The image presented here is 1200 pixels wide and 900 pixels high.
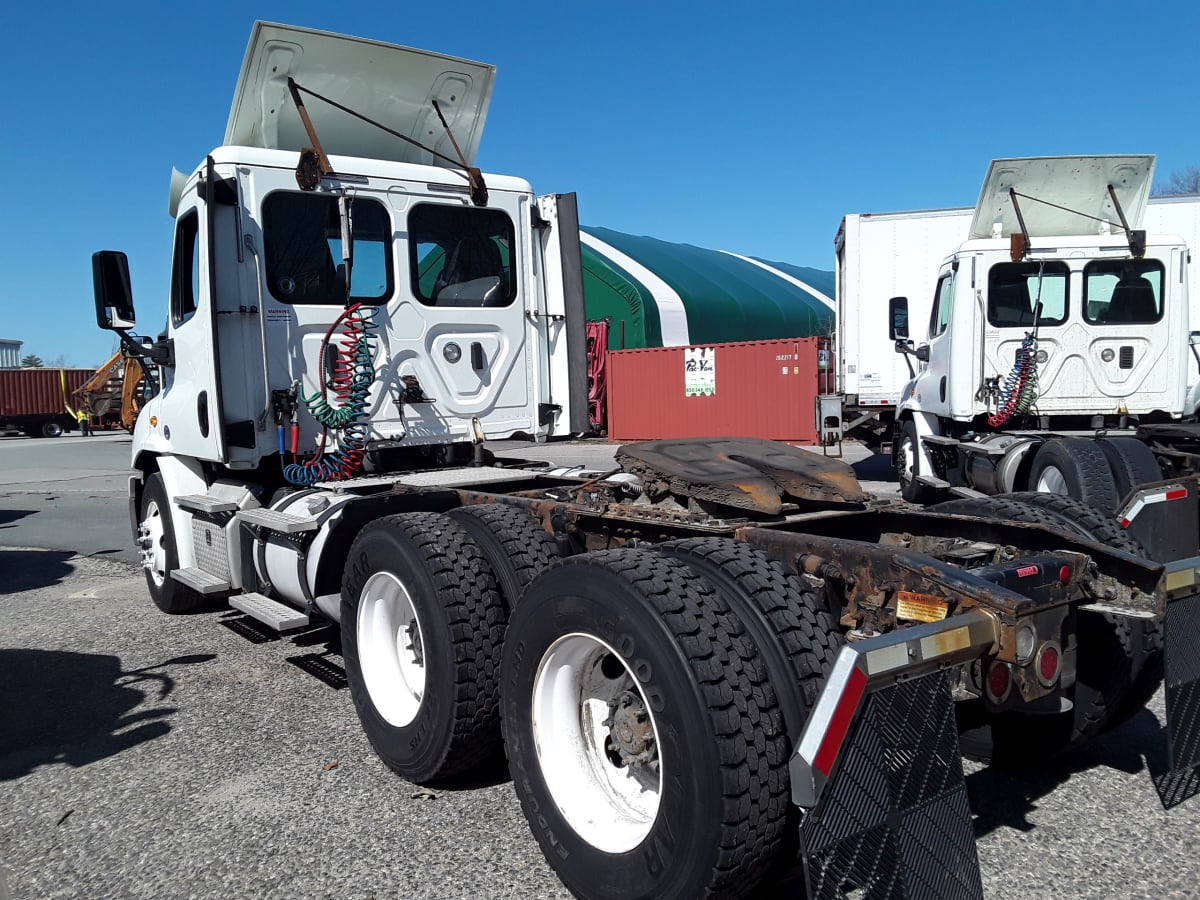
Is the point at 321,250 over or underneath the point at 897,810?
over

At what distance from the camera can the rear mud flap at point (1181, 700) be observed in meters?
2.67

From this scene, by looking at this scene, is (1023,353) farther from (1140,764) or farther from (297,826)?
(297,826)

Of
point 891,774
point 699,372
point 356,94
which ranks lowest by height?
point 891,774

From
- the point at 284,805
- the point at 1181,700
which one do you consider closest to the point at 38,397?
the point at 284,805

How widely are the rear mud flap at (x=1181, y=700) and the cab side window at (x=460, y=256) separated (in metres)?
4.39

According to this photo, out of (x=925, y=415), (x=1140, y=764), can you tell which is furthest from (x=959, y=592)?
(x=925, y=415)

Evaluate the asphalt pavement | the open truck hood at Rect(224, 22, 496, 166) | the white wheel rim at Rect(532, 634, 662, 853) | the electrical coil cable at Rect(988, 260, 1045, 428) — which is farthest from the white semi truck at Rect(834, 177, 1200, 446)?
the white wheel rim at Rect(532, 634, 662, 853)

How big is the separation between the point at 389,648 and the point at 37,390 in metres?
43.7

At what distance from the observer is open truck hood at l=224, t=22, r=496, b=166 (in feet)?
17.7

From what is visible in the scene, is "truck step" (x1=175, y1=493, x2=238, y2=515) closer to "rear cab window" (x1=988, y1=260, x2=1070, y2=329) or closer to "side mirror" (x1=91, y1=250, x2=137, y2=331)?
"side mirror" (x1=91, y1=250, x2=137, y2=331)

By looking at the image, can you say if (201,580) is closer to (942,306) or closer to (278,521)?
(278,521)

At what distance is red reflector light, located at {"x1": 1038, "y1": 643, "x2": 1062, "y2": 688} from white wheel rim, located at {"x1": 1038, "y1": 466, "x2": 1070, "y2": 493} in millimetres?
5342

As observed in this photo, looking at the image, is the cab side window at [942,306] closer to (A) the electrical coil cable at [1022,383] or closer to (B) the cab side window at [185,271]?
(A) the electrical coil cable at [1022,383]

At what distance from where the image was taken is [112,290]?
18.8 feet
